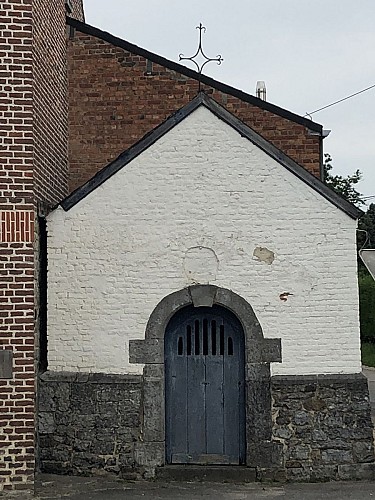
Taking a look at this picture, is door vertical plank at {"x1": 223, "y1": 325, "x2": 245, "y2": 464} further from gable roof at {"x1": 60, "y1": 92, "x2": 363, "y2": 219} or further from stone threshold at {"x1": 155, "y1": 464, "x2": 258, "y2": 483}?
gable roof at {"x1": 60, "y1": 92, "x2": 363, "y2": 219}

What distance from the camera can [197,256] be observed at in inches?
417

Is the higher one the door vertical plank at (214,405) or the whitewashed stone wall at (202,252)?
the whitewashed stone wall at (202,252)

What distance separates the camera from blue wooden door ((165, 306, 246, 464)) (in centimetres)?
1067

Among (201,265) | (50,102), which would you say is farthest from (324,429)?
(50,102)

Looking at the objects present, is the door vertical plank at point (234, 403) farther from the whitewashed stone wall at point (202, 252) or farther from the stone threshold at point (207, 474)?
the whitewashed stone wall at point (202, 252)

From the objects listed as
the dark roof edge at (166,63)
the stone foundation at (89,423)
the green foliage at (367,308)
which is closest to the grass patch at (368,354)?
the green foliage at (367,308)

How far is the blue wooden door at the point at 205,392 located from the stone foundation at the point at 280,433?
32cm

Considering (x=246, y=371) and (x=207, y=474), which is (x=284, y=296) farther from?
(x=207, y=474)

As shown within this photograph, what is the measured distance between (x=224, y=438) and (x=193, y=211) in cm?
279

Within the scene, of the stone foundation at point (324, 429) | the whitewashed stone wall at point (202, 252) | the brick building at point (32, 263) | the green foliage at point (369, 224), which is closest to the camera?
the brick building at point (32, 263)

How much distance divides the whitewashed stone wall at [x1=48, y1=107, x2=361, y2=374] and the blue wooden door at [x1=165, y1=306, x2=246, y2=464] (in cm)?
47

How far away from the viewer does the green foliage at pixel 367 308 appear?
3078cm

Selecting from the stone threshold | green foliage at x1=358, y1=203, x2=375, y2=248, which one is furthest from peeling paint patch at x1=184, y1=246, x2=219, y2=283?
green foliage at x1=358, y1=203, x2=375, y2=248

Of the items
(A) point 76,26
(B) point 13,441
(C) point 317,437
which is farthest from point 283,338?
(A) point 76,26
